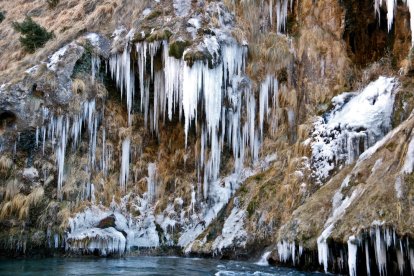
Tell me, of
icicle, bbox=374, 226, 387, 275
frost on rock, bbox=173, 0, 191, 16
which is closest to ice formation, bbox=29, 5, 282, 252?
frost on rock, bbox=173, 0, 191, 16

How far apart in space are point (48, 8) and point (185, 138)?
12902 millimetres

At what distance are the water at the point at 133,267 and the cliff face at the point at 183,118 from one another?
50.4 inches

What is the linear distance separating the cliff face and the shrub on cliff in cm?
219

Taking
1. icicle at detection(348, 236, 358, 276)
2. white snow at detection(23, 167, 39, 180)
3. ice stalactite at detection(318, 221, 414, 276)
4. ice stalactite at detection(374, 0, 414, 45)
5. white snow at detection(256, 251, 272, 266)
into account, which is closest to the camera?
ice stalactite at detection(318, 221, 414, 276)

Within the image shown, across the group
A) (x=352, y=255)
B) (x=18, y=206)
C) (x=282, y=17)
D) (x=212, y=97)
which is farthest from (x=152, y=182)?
(x=352, y=255)

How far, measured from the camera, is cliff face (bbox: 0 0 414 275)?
1501cm

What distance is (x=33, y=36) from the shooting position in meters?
20.7

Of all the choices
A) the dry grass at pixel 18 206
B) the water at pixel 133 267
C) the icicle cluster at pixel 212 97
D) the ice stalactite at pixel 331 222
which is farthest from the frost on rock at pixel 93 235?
the ice stalactite at pixel 331 222

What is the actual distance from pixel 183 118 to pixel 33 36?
7960 millimetres

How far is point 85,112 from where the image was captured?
17.4 meters

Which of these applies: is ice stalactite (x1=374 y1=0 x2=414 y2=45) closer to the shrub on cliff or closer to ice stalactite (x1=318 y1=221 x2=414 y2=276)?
ice stalactite (x1=318 y1=221 x2=414 y2=276)

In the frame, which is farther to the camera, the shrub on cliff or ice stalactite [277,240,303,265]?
the shrub on cliff

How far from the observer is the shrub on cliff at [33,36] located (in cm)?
2080

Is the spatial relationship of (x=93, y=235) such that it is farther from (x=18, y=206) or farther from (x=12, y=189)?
(x=12, y=189)
